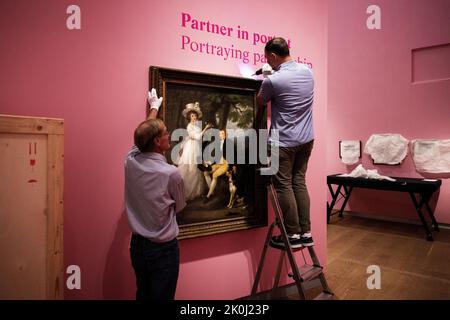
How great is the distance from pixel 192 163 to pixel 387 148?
14.2 feet

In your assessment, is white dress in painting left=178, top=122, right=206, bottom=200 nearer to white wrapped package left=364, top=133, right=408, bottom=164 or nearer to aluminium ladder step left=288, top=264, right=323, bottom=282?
aluminium ladder step left=288, top=264, right=323, bottom=282

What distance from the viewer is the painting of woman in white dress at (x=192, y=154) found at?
2.23 meters

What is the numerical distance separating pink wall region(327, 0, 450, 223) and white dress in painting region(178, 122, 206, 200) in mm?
4350

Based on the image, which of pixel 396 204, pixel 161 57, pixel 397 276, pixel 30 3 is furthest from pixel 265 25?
pixel 396 204

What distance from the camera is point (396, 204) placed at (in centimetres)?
534

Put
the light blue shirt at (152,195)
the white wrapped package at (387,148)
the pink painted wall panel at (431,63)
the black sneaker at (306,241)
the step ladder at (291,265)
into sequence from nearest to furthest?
1. the light blue shirt at (152,195)
2. the step ladder at (291,265)
3. the black sneaker at (306,241)
4. the pink painted wall panel at (431,63)
5. the white wrapped package at (387,148)

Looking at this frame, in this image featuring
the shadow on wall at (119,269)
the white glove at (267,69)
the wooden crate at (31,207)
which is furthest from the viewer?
the white glove at (267,69)

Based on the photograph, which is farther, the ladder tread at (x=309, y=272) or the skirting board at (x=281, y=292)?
the skirting board at (x=281, y=292)

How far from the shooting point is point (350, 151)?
5840mm

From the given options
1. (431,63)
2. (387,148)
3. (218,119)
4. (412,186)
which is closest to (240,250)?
(218,119)

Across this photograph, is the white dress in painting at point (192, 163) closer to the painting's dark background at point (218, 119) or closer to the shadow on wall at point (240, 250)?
the painting's dark background at point (218, 119)

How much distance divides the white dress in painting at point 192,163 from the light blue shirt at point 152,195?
1.87 ft

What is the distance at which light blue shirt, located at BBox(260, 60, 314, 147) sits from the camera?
7.26 ft

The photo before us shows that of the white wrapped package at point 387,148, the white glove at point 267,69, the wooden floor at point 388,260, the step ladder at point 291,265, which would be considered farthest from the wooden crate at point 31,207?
the white wrapped package at point 387,148
